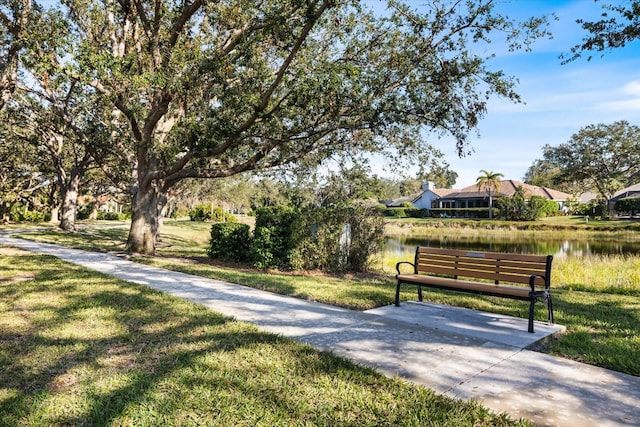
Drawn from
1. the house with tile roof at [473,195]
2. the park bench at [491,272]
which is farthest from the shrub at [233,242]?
the house with tile roof at [473,195]

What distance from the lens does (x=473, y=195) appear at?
65.6 meters

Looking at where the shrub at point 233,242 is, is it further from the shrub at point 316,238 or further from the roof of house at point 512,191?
the roof of house at point 512,191

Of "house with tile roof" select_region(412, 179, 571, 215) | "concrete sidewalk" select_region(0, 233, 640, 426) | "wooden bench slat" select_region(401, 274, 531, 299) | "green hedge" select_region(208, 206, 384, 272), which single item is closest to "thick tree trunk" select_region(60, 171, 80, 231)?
"green hedge" select_region(208, 206, 384, 272)

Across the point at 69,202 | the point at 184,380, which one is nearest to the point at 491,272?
the point at 184,380

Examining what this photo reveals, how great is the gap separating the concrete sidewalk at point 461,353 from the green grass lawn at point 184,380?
1.10 feet

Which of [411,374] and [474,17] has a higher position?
[474,17]

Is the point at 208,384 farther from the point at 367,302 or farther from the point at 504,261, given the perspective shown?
the point at 504,261

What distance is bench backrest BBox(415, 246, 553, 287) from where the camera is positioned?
586cm

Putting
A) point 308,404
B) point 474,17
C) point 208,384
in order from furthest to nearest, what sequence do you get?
point 474,17 → point 208,384 → point 308,404

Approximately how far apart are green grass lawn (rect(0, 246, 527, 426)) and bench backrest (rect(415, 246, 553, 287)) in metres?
3.26

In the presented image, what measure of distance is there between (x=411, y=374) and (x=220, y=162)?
11.8 meters

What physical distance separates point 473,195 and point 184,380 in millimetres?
67150

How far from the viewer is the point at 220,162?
14375 millimetres

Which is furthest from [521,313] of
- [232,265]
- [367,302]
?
[232,265]
